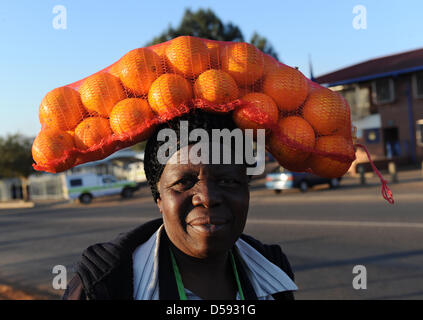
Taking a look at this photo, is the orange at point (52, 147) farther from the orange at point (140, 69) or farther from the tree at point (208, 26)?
the tree at point (208, 26)

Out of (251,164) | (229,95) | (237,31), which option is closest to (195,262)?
(251,164)

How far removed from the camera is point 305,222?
33.7 feet

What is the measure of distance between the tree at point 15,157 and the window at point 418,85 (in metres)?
26.2

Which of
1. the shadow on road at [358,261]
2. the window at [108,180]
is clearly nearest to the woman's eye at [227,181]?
the shadow on road at [358,261]

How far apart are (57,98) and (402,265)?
599 cm

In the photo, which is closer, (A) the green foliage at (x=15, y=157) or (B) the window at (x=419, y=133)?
(B) the window at (x=419, y=133)

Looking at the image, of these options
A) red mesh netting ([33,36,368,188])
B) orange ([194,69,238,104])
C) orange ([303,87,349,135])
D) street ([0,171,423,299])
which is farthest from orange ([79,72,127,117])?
street ([0,171,423,299])

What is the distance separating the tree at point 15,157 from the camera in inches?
1172

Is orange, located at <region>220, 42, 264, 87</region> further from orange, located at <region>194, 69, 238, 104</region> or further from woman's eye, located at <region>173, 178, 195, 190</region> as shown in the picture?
woman's eye, located at <region>173, 178, 195, 190</region>

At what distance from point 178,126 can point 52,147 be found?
0.49 meters

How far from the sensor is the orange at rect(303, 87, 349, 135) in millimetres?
1589

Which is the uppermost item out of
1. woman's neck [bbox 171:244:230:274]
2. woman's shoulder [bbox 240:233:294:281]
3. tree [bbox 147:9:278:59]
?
tree [bbox 147:9:278:59]

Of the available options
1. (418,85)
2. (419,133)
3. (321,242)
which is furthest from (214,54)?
(419,133)

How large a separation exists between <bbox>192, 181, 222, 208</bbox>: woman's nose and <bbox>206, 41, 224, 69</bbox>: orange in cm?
46
